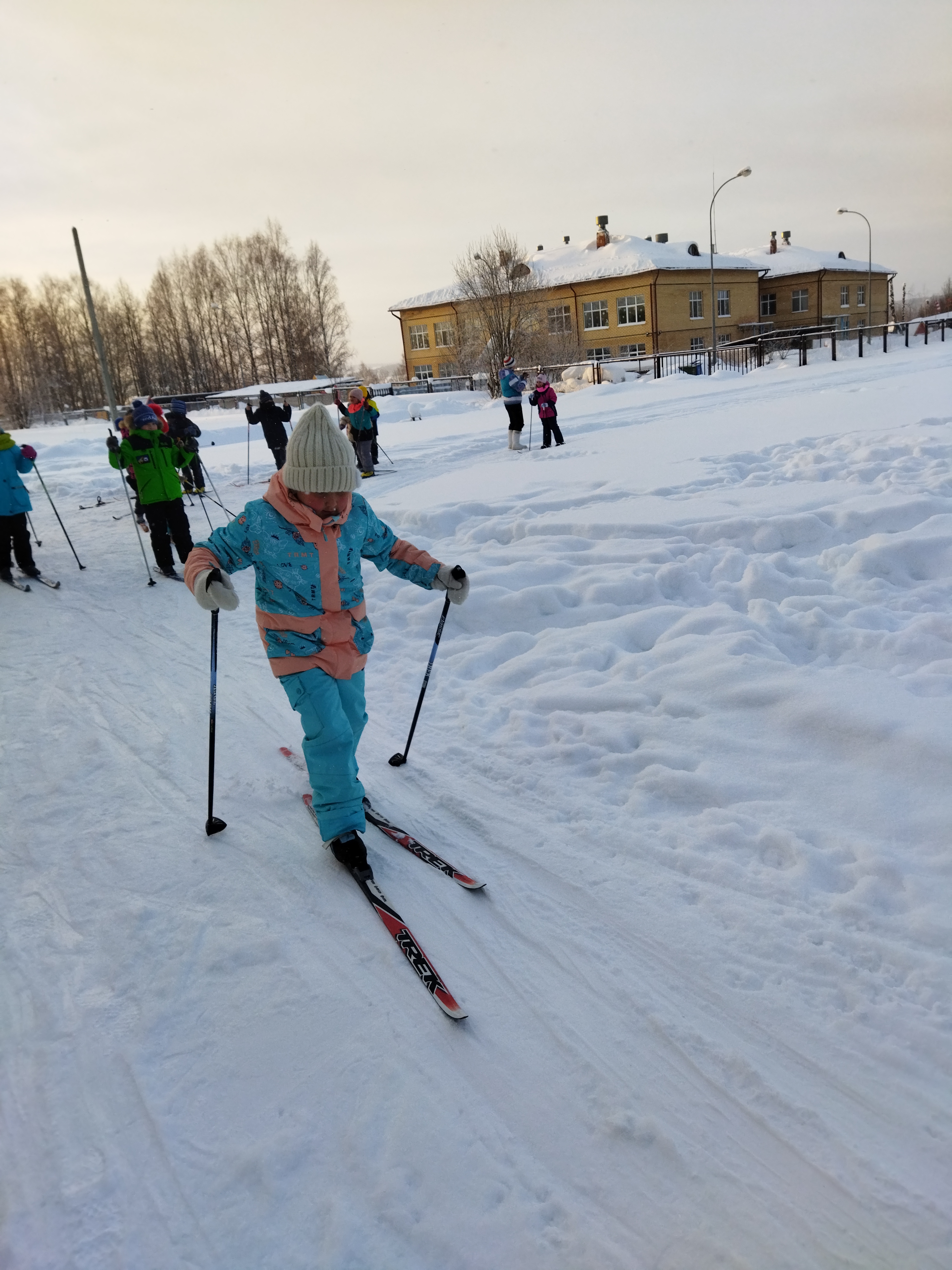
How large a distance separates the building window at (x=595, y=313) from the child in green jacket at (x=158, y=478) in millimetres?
41163

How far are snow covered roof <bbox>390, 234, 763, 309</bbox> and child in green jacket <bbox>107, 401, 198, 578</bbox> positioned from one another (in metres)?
37.2

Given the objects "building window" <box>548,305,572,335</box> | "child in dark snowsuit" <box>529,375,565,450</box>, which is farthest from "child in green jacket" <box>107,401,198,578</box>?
"building window" <box>548,305,572,335</box>

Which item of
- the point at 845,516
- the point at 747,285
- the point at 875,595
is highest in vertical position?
the point at 747,285

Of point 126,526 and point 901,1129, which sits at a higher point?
point 126,526

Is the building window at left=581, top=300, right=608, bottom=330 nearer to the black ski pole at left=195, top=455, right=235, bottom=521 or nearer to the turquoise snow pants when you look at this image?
the black ski pole at left=195, top=455, right=235, bottom=521

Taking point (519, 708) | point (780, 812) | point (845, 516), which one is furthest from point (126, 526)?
point (780, 812)

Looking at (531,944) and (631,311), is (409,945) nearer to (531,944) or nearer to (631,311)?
(531,944)

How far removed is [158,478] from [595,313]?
4204 cm

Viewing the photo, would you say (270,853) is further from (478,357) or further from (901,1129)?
(478,357)

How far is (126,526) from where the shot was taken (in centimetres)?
1166

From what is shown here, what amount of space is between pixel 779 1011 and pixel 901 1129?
424mm

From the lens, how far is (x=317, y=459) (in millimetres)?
2816

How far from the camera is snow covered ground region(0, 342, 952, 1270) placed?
181 centimetres

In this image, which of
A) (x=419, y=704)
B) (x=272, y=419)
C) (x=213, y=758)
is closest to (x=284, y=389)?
(x=272, y=419)
